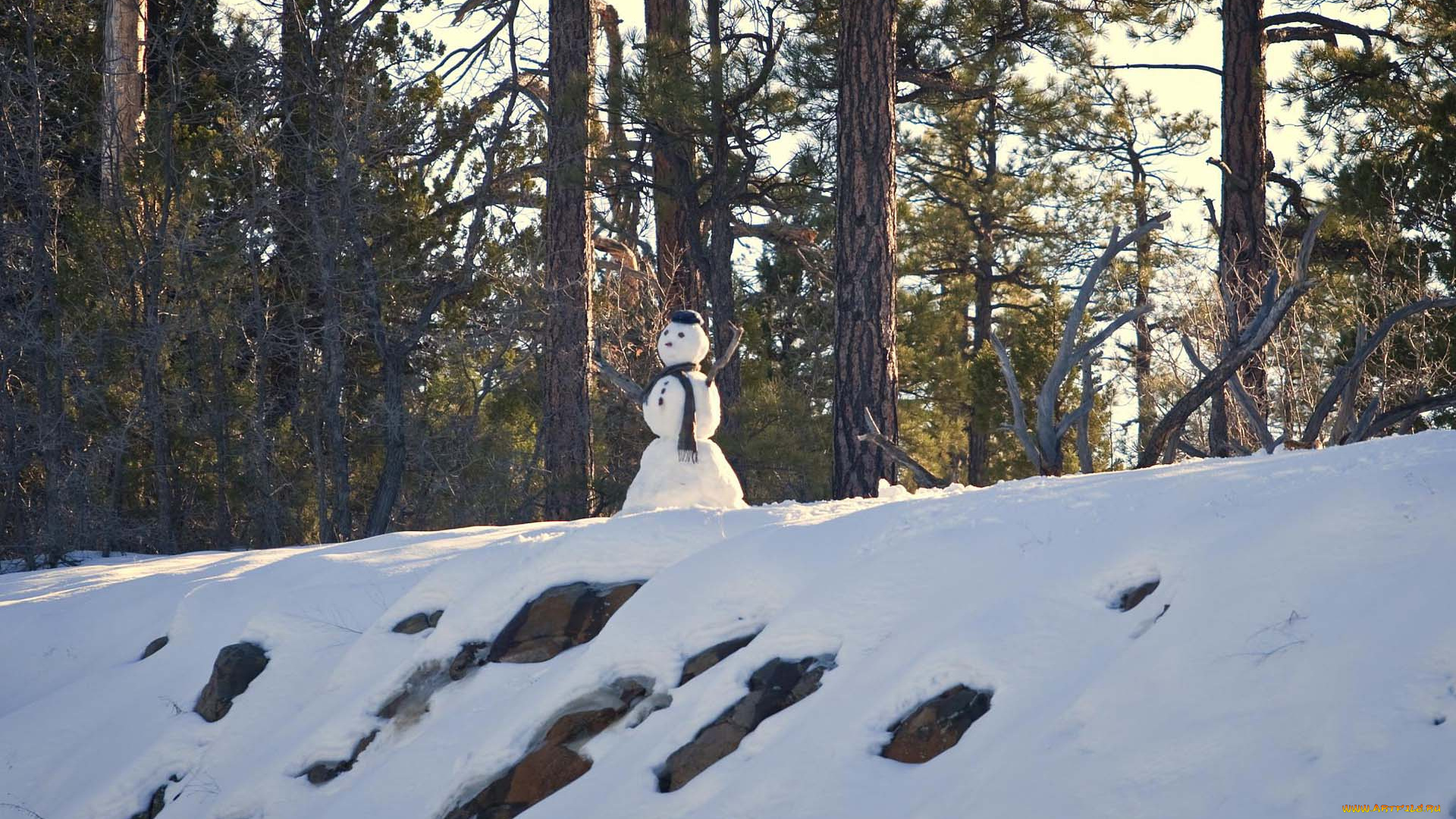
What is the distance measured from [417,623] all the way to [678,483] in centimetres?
166

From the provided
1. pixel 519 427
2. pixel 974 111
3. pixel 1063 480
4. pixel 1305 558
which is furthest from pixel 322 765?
pixel 974 111

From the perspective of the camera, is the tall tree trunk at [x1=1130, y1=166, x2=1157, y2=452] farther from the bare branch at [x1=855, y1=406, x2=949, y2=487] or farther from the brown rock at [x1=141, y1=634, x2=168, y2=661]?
the brown rock at [x1=141, y1=634, x2=168, y2=661]

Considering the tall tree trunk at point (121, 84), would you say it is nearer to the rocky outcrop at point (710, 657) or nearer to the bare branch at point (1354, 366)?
the rocky outcrop at point (710, 657)

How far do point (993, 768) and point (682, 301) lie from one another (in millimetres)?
11717

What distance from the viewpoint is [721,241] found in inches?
571

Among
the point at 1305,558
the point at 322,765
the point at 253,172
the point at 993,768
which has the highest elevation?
the point at 253,172

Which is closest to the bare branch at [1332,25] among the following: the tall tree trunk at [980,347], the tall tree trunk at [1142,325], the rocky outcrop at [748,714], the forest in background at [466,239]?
the forest in background at [466,239]

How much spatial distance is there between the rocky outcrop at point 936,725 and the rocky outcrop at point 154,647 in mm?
4751

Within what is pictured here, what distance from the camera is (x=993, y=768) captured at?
3477 millimetres

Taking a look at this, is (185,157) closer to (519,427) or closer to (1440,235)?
(519,427)

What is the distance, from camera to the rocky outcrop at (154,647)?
6.90 meters

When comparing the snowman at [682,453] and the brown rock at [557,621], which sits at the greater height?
the snowman at [682,453]

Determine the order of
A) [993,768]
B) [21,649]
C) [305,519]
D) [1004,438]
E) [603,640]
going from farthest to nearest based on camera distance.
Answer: [1004,438], [305,519], [21,649], [603,640], [993,768]

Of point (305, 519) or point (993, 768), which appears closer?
point (993, 768)
